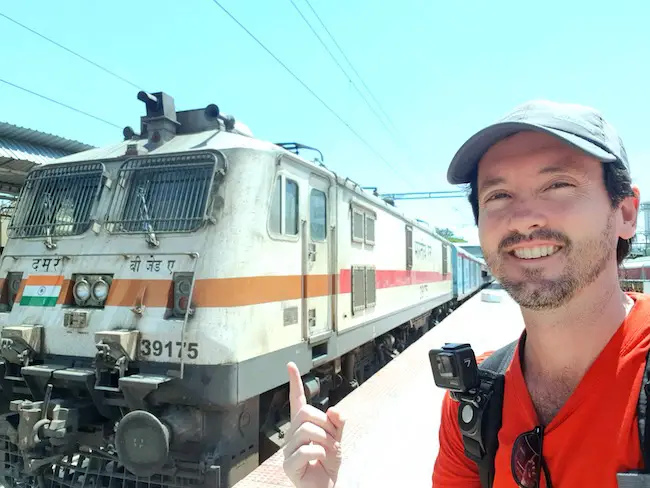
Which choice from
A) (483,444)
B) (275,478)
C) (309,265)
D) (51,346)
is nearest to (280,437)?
(275,478)

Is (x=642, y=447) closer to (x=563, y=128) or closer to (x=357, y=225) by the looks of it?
(x=563, y=128)

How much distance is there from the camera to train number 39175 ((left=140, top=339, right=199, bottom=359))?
162 inches

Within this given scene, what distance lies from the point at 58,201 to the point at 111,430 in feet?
8.27

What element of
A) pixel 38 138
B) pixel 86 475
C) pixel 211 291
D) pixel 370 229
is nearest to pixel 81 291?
pixel 211 291

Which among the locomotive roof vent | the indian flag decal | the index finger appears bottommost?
the index finger

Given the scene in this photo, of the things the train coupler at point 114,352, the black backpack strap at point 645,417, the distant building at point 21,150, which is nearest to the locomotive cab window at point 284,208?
the train coupler at point 114,352

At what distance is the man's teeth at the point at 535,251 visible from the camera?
57.4 inches

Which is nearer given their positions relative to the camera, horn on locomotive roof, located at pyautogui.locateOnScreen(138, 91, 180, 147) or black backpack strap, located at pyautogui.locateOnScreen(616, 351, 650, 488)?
black backpack strap, located at pyautogui.locateOnScreen(616, 351, 650, 488)

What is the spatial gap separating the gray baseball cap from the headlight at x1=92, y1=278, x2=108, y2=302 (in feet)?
12.9

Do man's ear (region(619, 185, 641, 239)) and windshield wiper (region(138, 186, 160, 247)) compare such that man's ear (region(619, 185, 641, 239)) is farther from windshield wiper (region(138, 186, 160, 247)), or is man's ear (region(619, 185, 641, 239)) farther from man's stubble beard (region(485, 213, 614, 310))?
windshield wiper (region(138, 186, 160, 247))

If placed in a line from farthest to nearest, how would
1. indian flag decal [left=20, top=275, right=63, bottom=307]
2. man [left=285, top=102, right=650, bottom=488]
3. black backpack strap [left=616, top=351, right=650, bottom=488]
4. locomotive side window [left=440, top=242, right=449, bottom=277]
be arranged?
locomotive side window [left=440, top=242, right=449, bottom=277]
indian flag decal [left=20, top=275, right=63, bottom=307]
man [left=285, top=102, right=650, bottom=488]
black backpack strap [left=616, top=351, right=650, bottom=488]

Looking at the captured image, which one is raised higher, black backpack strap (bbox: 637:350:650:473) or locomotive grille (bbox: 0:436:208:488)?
black backpack strap (bbox: 637:350:650:473)

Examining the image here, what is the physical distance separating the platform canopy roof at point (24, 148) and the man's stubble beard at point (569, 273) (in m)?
9.76

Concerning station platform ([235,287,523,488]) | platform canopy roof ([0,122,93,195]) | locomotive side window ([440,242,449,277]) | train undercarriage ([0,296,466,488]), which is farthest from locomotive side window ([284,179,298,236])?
locomotive side window ([440,242,449,277])
